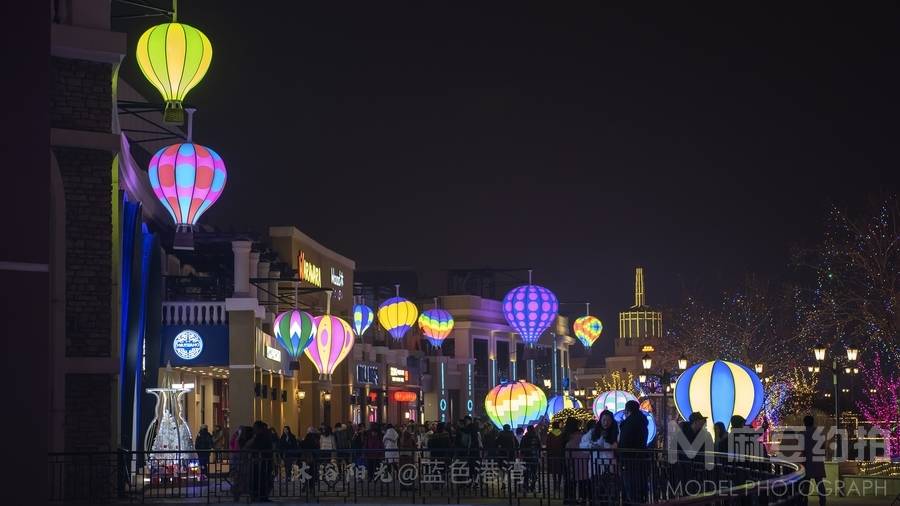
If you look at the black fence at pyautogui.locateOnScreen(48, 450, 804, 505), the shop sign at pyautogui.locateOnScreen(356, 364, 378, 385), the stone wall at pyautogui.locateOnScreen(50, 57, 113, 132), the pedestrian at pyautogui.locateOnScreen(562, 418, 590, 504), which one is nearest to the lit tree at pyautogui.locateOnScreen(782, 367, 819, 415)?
the shop sign at pyautogui.locateOnScreen(356, 364, 378, 385)

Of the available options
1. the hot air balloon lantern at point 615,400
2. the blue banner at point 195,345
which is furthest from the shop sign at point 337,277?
the blue banner at point 195,345

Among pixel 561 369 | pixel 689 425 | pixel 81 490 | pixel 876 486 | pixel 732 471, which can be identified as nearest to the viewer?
pixel 732 471

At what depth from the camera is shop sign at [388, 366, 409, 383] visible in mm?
64363

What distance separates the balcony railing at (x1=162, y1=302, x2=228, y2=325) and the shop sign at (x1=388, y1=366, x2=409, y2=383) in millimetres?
30357

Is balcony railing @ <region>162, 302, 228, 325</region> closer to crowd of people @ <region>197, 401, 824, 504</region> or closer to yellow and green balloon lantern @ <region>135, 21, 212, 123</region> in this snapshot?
crowd of people @ <region>197, 401, 824, 504</region>

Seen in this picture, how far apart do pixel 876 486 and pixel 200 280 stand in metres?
18.6

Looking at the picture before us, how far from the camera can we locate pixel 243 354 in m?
34.2

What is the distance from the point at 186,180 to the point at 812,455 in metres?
11.4

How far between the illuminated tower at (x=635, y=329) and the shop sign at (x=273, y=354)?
260ft

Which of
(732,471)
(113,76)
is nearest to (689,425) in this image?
(732,471)

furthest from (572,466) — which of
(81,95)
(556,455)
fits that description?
(81,95)

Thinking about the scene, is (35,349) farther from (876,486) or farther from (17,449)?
(876,486)

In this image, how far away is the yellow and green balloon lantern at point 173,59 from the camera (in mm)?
20953

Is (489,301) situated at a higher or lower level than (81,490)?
higher
